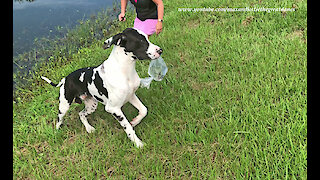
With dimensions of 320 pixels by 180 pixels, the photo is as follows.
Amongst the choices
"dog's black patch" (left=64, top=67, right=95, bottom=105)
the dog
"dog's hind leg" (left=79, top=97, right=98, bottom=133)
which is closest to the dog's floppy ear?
the dog

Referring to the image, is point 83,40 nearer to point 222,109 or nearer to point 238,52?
point 238,52

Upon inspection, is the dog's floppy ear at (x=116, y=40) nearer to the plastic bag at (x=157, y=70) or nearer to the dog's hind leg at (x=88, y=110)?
the dog's hind leg at (x=88, y=110)

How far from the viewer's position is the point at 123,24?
8.77 meters

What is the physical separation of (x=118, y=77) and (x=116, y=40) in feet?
1.53

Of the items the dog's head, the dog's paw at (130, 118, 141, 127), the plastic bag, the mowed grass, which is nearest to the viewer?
the mowed grass

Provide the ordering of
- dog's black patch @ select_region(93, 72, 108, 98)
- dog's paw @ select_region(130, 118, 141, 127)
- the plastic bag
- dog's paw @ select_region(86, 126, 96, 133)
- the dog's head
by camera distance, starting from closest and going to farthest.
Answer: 1. the dog's head
2. dog's black patch @ select_region(93, 72, 108, 98)
3. dog's paw @ select_region(130, 118, 141, 127)
4. dog's paw @ select_region(86, 126, 96, 133)
5. the plastic bag

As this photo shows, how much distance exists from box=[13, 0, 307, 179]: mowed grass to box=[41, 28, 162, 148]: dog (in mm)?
458

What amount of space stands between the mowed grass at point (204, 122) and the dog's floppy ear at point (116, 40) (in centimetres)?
130

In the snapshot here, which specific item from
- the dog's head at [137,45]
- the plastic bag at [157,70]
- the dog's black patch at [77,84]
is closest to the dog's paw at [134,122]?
the dog's black patch at [77,84]

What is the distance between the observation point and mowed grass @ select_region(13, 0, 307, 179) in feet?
9.22

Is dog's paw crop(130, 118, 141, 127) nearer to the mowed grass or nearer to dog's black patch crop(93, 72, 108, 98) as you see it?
the mowed grass

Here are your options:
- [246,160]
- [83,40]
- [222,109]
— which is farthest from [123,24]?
[246,160]

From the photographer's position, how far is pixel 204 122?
3.44 meters

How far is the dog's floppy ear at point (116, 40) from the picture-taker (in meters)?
2.85
